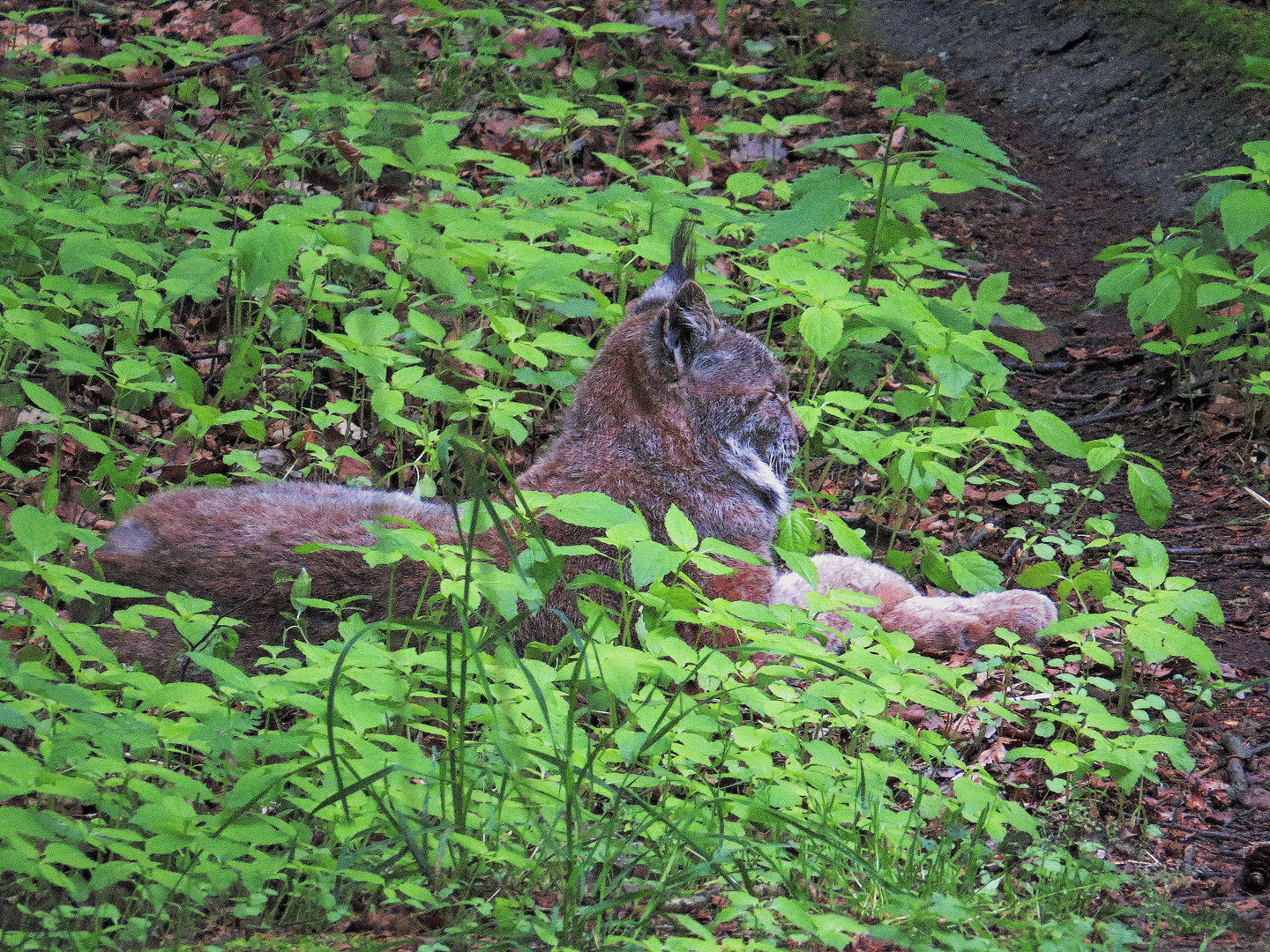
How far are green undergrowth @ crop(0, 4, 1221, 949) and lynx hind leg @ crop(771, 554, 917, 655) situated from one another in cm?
14

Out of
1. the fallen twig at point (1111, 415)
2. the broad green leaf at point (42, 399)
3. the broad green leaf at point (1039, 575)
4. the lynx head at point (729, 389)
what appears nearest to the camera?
the broad green leaf at point (42, 399)

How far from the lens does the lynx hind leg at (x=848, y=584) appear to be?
14.8ft

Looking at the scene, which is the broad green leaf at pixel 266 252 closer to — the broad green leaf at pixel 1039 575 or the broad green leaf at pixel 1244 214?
the broad green leaf at pixel 1039 575

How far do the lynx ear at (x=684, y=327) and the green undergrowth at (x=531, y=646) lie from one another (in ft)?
1.42

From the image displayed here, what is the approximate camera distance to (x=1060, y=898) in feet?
8.87

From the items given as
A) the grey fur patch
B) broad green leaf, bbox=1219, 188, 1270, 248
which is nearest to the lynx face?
broad green leaf, bbox=1219, 188, 1270, 248

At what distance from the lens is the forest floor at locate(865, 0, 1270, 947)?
3.73 metres

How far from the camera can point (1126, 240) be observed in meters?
6.98

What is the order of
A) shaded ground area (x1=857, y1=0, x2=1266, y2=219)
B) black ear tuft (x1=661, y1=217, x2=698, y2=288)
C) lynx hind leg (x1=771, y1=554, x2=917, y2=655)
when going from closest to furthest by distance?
lynx hind leg (x1=771, y1=554, x2=917, y2=655) < black ear tuft (x1=661, y1=217, x2=698, y2=288) < shaded ground area (x1=857, y1=0, x2=1266, y2=219)

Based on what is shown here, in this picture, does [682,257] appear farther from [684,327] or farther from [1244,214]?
[1244,214]

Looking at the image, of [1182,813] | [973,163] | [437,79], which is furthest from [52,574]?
[437,79]

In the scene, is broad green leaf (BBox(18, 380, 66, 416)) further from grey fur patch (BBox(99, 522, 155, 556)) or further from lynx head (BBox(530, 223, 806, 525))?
lynx head (BBox(530, 223, 806, 525))

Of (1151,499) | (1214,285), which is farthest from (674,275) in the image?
(1214,285)

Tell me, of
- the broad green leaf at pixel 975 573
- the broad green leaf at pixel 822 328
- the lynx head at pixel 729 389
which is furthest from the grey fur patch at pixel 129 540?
the broad green leaf at pixel 975 573
